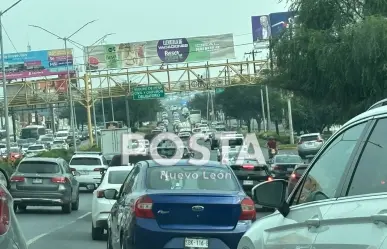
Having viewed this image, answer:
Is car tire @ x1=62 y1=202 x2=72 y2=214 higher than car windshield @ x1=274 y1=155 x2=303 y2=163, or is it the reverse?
car windshield @ x1=274 y1=155 x2=303 y2=163

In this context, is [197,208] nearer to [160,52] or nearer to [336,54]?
[336,54]

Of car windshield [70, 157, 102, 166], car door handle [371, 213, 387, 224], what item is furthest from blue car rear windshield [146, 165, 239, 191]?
car windshield [70, 157, 102, 166]

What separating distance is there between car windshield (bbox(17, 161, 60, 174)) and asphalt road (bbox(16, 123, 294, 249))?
1252 mm

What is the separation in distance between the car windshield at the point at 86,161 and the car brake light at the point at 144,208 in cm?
2649

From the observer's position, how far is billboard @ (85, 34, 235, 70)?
67.1 meters

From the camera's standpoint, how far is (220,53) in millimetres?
68250

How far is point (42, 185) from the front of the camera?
987 inches

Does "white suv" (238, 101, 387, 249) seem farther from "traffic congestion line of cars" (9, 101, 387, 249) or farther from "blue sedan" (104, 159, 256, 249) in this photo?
"blue sedan" (104, 159, 256, 249)

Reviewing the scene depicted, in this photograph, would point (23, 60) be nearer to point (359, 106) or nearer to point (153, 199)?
point (359, 106)

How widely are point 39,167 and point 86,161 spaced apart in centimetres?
A: 1147

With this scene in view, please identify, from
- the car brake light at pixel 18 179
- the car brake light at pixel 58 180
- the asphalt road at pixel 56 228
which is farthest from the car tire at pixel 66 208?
the car brake light at pixel 18 179

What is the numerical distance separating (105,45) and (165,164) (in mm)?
58595

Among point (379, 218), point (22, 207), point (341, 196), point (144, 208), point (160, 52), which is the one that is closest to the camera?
point (379, 218)

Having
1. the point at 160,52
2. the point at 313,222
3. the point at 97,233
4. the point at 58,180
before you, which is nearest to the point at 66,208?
the point at 58,180
